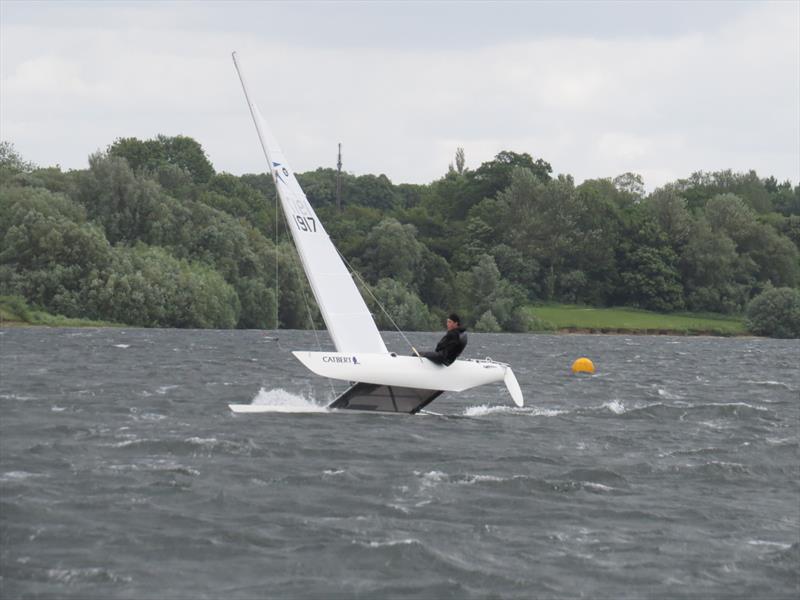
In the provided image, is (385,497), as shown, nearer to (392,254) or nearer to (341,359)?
Answer: (341,359)

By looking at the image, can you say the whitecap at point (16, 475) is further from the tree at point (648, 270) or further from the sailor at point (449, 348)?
the tree at point (648, 270)

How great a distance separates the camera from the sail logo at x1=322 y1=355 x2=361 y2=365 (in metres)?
27.6

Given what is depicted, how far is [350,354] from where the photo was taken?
91.5 ft

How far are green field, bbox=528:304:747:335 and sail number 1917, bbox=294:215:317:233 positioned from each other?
92.7m

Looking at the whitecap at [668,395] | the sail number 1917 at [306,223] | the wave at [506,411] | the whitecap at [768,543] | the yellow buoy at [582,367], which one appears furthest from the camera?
the yellow buoy at [582,367]

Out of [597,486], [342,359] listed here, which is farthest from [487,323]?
[597,486]

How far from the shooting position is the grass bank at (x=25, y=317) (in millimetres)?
81250

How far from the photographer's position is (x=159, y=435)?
75.6ft

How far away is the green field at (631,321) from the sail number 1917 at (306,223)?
92717 millimetres

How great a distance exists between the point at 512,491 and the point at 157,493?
5115 mm

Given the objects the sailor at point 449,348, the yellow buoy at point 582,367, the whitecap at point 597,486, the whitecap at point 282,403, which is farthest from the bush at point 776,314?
the whitecap at point 597,486

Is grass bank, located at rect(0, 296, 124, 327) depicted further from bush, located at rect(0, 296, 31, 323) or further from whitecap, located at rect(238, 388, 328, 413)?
whitecap, located at rect(238, 388, 328, 413)

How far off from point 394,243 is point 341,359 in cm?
9035

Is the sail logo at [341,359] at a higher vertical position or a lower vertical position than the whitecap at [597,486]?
higher
